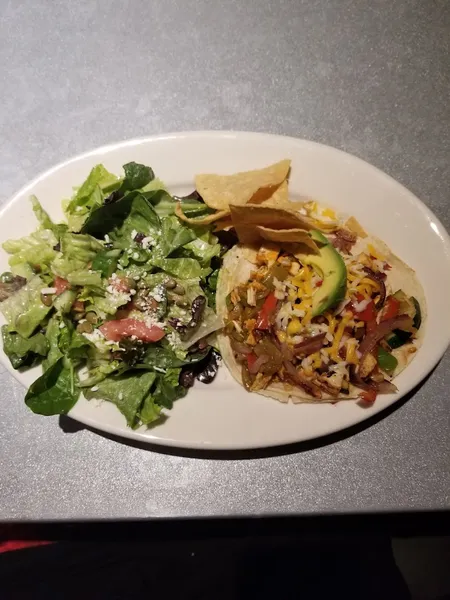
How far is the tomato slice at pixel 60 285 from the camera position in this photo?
181 cm

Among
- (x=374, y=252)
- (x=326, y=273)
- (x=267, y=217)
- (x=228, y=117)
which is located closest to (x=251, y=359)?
(x=326, y=273)

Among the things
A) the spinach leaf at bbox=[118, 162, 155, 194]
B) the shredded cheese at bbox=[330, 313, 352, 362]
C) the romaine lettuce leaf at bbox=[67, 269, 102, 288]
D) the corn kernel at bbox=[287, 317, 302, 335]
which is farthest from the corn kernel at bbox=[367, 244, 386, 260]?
the romaine lettuce leaf at bbox=[67, 269, 102, 288]

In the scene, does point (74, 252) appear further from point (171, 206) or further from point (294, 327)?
point (294, 327)

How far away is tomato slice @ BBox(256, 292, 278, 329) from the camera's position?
70.4 inches

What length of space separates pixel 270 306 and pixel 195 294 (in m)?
0.28

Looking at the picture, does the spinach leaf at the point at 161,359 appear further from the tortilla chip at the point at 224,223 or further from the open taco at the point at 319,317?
the tortilla chip at the point at 224,223

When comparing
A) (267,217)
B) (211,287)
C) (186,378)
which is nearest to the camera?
(267,217)

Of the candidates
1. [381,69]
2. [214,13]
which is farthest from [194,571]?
[214,13]

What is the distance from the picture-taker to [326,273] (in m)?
1.76

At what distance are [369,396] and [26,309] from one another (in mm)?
1255

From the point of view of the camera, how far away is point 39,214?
1.89m

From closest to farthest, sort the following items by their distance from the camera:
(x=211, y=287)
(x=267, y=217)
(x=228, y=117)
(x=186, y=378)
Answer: (x=267, y=217) < (x=186, y=378) < (x=211, y=287) < (x=228, y=117)

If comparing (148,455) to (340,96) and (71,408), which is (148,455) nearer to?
(71,408)

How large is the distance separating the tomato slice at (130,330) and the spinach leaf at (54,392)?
0.67 ft
